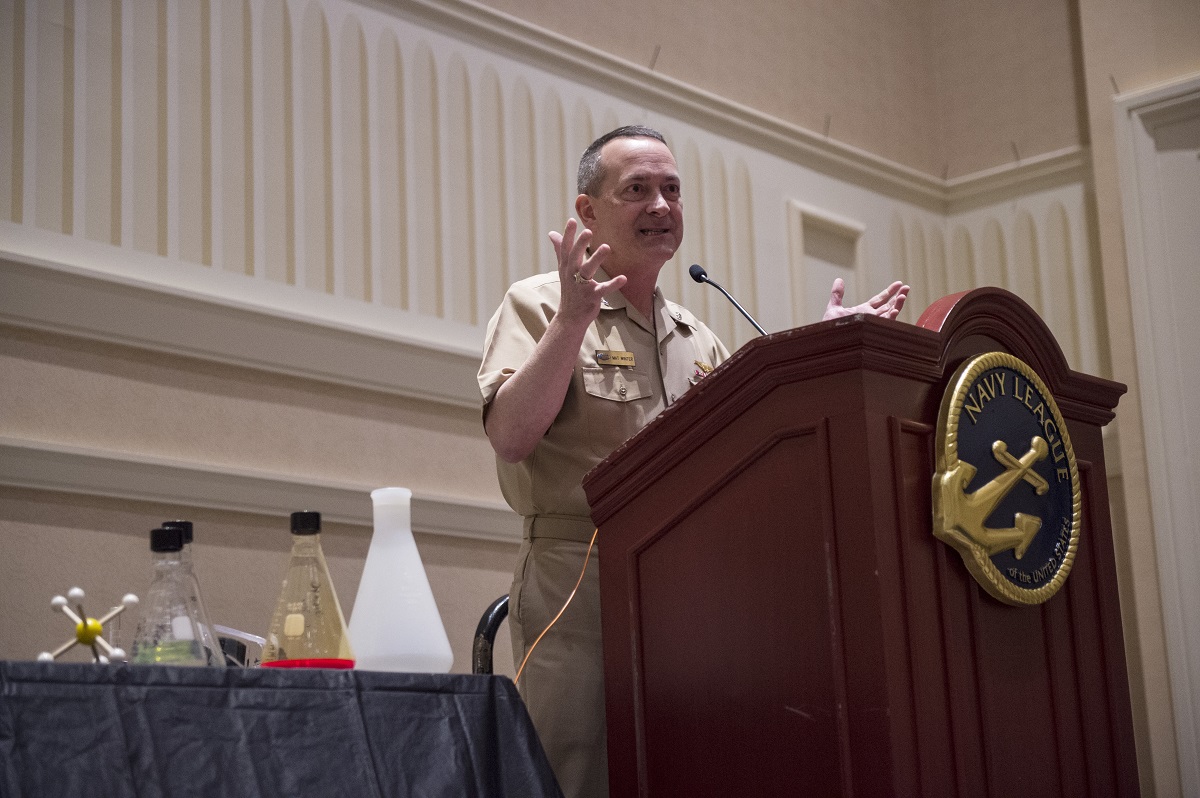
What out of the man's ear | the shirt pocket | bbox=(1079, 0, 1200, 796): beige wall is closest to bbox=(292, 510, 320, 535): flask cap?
the shirt pocket

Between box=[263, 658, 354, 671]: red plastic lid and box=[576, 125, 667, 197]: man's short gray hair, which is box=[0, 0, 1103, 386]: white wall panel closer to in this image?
box=[576, 125, 667, 197]: man's short gray hair

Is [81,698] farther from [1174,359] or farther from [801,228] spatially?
[1174,359]

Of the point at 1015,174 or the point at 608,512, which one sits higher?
the point at 1015,174

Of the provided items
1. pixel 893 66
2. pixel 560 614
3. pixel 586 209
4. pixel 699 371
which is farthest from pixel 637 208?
pixel 893 66

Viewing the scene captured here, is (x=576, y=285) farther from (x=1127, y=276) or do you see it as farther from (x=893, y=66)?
(x=893, y=66)

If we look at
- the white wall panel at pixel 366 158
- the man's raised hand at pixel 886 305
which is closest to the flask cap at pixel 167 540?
the man's raised hand at pixel 886 305

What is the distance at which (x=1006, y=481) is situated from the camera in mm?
1738

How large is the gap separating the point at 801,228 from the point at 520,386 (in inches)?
123

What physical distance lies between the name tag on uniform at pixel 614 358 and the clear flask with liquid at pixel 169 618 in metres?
0.90

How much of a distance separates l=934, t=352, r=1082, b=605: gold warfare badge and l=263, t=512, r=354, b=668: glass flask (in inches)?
27.8

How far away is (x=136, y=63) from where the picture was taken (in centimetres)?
337

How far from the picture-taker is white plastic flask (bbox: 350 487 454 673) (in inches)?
65.7

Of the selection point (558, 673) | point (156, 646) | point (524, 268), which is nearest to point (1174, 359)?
point (524, 268)

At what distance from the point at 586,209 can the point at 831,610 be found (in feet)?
3.81
